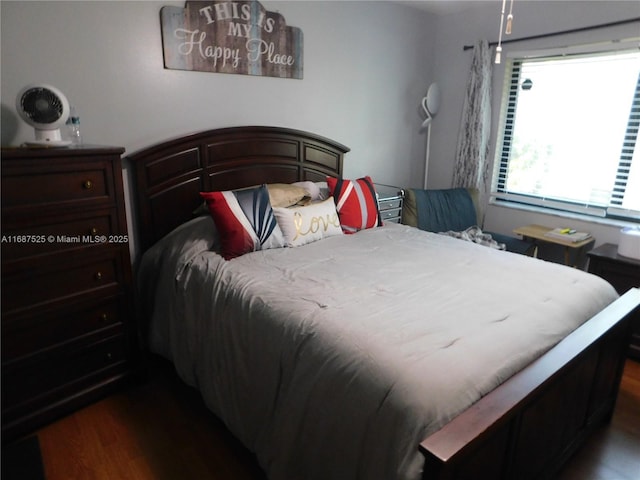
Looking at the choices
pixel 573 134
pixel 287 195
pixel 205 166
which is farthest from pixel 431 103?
pixel 205 166

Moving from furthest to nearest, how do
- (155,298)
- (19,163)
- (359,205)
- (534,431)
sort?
(359,205), (155,298), (19,163), (534,431)

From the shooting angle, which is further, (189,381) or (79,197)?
(189,381)

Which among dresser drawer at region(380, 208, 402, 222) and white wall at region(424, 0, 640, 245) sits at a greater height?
white wall at region(424, 0, 640, 245)

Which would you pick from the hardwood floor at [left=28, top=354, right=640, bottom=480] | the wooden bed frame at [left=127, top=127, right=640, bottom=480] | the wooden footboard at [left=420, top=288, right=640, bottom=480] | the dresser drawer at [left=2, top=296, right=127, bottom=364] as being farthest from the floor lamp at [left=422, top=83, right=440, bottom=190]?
the dresser drawer at [left=2, top=296, right=127, bottom=364]

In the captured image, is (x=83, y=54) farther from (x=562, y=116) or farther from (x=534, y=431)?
(x=562, y=116)

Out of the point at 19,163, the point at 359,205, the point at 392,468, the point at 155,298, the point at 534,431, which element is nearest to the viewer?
the point at 392,468

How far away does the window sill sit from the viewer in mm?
2968

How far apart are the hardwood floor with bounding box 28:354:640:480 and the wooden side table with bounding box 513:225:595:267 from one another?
3.57 feet

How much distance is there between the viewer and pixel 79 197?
5.97 feet

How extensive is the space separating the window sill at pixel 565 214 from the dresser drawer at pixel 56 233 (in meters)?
3.09

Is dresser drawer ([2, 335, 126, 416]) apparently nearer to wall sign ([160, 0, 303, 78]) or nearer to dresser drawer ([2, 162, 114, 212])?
dresser drawer ([2, 162, 114, 212])

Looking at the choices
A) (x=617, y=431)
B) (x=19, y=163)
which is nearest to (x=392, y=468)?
(x=617, y=431)

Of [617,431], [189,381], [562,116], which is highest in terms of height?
[562,116]

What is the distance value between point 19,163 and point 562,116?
3.50 metres
